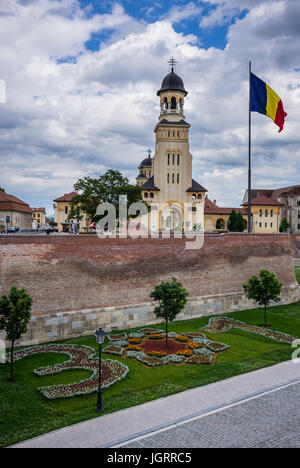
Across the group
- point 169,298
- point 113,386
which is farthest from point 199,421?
point 169,298

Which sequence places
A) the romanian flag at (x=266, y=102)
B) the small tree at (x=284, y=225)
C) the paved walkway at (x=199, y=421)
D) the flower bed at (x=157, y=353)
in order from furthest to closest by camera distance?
the small tree at (x=284, y=225)
the romanian flag at (x=266, y=102)
the flower bed at (x=157, y=353)
the paved walkway at (x=199, y=421)

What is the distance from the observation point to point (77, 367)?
16.2 meters

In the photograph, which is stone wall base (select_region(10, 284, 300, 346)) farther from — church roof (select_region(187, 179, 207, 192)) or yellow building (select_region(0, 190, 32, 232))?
yellow building (select_region(0, 190, 32, 232))

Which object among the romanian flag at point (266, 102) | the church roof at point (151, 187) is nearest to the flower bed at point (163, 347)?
the romanian flag at point (266, 102)

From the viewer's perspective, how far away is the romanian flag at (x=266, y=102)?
24000 mm

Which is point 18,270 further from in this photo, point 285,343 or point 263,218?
point 263,218

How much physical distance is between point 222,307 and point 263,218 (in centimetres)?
5001

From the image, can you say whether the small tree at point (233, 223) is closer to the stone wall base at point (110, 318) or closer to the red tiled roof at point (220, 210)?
the red tiled roof at point (220, 210)

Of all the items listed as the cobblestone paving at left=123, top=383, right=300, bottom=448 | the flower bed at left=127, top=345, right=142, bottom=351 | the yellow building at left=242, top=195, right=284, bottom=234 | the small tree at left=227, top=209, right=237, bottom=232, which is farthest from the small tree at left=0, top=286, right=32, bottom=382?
the yellow building at left=242, top=195, right=284, bottom=234

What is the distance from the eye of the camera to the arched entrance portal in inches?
2199

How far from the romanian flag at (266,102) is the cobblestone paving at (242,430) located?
1744 centimetres

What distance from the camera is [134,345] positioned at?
19.3m

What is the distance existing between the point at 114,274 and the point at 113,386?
29.0 ft

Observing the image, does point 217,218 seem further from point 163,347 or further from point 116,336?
point 163,347
